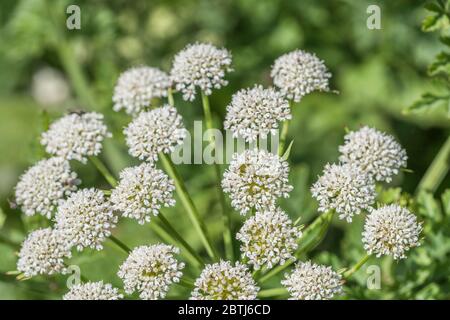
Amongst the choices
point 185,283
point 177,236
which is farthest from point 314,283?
point 177,236

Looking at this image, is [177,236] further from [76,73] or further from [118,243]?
[76,73]

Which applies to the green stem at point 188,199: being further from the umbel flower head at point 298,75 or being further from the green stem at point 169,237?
the umbel flower head at point 298,75

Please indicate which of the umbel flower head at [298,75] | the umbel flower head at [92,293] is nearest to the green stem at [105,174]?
the umbel flower head at [92,293]

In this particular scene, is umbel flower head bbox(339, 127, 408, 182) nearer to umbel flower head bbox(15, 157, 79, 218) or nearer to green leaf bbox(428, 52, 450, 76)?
green leaf bbox(428, 52, 450, 76)
